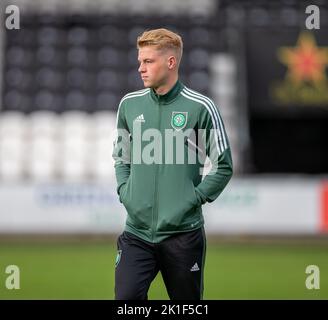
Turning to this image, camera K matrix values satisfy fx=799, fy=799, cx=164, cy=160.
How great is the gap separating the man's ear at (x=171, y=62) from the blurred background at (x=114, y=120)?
5226 mm

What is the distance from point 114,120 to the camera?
17.1 metres

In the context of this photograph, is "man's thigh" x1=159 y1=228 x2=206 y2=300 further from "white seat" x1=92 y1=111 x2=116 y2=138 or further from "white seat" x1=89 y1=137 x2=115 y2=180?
"white seat" x1=92 y1=111 x2=116 y2=138

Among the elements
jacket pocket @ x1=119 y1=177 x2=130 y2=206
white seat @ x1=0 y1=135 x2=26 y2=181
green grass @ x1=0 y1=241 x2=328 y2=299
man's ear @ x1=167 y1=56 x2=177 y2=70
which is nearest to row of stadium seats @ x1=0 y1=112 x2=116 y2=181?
white seat @ x1=0 y1=135 x2=26 y2=181

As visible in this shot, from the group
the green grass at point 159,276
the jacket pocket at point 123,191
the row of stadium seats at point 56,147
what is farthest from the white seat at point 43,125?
the jacket pocket at point 123,191

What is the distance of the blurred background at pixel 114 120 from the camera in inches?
520

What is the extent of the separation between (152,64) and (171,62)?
0.37 ft

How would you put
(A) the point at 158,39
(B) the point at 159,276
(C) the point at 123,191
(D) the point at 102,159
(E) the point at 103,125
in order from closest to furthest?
(A) the point at 158,39, (C) the point at 123,191, (B) the point at 159,276, (D) the point at 102,159, (E) the point at 103,125

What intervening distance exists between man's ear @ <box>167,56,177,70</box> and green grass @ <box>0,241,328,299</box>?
11.9 feet

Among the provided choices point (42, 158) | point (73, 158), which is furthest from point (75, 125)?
point (42, 158)

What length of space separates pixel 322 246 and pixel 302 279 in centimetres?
465

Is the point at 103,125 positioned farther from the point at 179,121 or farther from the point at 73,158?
the point at 179,121

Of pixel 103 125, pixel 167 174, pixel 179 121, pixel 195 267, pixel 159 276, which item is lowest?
pixel 159 276

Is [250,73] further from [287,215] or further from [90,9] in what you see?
[90,9]

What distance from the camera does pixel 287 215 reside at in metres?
14.2
